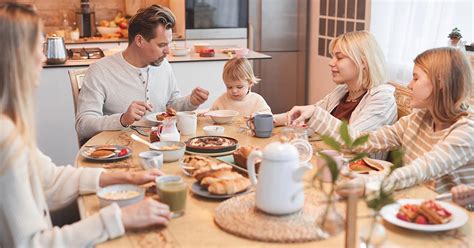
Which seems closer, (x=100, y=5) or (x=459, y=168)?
(x=459, y=168)

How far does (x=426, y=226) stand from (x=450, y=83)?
690 mm

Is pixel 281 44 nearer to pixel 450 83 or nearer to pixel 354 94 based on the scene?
pixel 354 94

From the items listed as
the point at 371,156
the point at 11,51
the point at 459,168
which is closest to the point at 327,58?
the point at 371,156

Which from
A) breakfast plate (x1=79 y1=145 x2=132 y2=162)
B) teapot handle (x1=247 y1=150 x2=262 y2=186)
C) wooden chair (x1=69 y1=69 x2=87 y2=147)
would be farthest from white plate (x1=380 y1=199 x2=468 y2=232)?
wooden chair (x1=69 y1=69 x2=87 y2=147)

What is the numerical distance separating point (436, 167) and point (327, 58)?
3.83 metres

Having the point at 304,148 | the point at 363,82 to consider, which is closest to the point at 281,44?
the point at 363,82

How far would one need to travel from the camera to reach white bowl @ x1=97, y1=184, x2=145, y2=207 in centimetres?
168

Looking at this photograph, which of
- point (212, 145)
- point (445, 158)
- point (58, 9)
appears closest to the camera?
point (445, 158)

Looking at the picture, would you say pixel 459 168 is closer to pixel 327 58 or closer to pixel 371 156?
pixel 371 156

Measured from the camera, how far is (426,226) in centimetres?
154

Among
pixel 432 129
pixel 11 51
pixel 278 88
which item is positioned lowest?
pixel 278 88

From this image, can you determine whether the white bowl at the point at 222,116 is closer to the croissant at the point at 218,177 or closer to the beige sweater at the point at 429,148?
the beige sweater at the point at 429,148

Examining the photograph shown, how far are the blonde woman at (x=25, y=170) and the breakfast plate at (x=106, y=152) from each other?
607 mm

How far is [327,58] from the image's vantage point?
18.7ft
